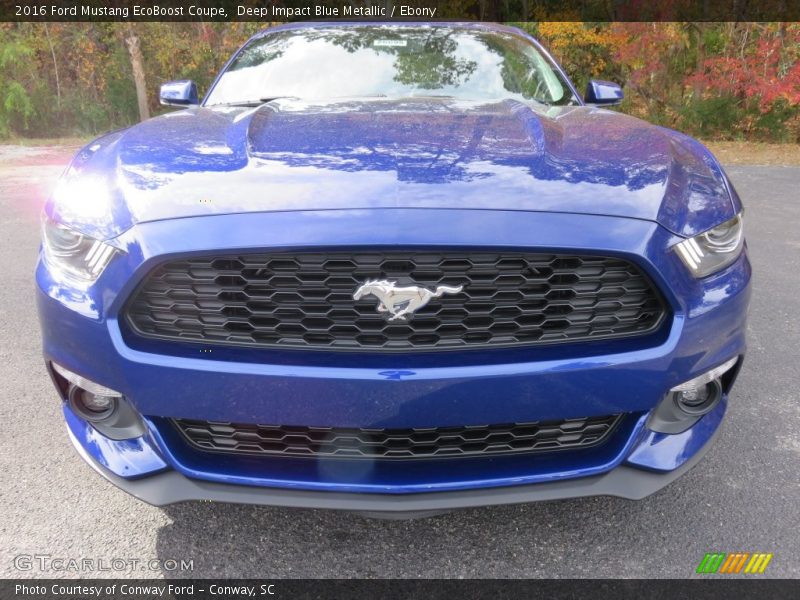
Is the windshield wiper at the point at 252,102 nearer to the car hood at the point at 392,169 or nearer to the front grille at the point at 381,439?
the car hood at the point at 392,169

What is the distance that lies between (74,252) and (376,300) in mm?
813

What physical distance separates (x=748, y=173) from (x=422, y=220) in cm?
914

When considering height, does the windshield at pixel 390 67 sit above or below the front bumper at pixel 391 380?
above

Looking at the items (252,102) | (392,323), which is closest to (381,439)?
(392,323)

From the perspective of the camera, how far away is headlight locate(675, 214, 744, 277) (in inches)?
64.4

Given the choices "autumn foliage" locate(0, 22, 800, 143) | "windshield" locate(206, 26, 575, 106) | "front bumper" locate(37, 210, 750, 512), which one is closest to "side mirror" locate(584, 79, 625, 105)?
"windshield" locate(206, 26, 575, 106)

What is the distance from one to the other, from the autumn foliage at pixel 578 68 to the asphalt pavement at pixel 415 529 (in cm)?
1199

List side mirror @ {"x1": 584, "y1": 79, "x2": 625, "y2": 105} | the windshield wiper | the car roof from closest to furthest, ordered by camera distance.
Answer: the windshield wiper
side mirror @ {"x1": 584, "y1": 79, "x2": 625, "y2": 105}
the car roof

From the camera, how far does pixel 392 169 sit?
1689 mm

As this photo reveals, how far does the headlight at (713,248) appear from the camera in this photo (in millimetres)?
1637

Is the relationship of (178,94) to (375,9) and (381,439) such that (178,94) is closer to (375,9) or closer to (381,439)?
(381,439)

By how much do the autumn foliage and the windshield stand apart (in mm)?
10910

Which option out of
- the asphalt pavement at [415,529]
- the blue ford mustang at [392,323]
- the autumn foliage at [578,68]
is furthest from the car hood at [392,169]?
the autumn foliage at [578,68]

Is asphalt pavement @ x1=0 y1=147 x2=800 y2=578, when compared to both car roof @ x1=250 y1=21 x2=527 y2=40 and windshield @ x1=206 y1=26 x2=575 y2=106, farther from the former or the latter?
car roof @ x1=250 y1=21 x2=527 y2=40
